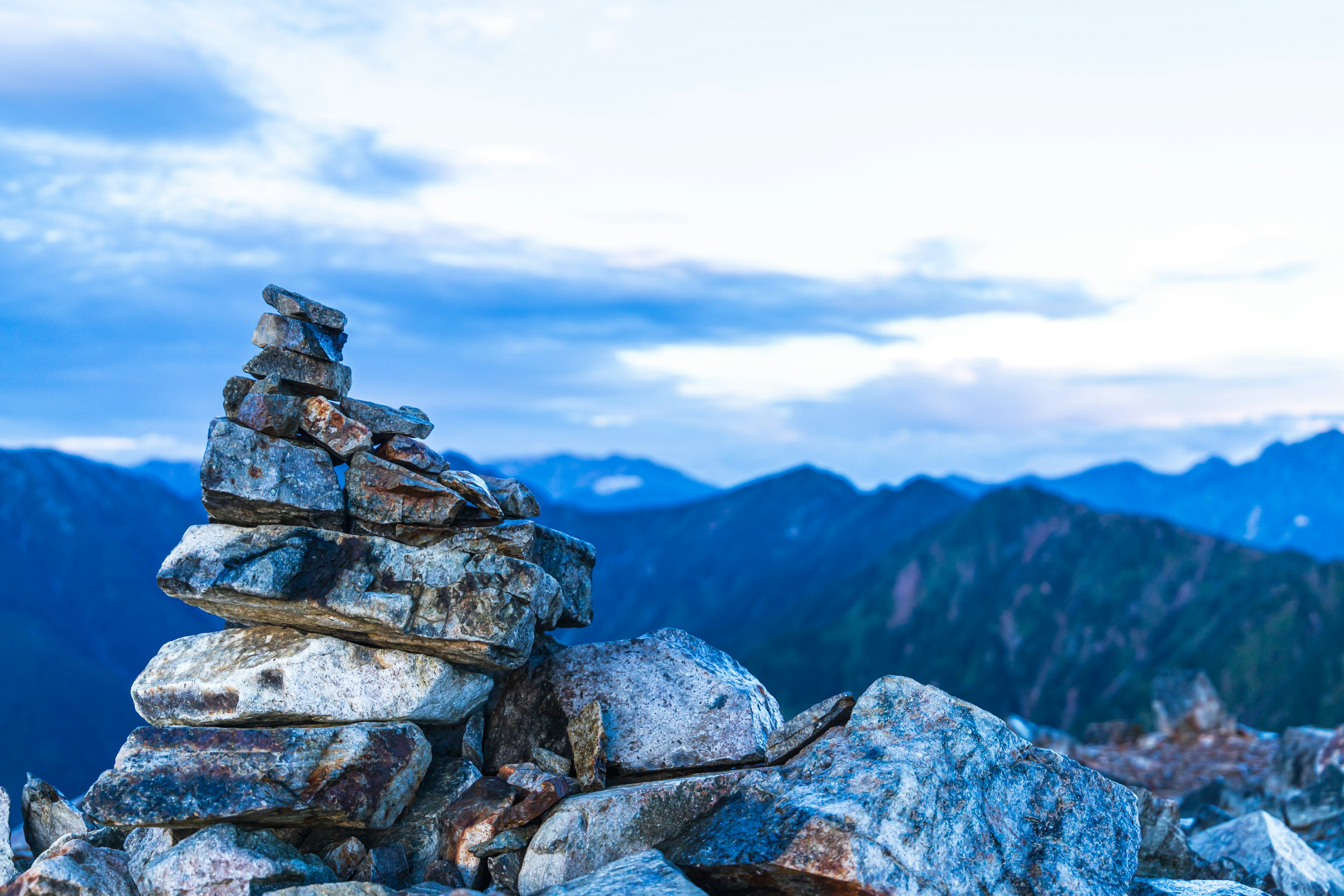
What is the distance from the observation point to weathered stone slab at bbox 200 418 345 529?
17312 millimetres

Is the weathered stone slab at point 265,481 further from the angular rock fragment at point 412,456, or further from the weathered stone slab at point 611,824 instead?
the weathered stone slab at point 611,824

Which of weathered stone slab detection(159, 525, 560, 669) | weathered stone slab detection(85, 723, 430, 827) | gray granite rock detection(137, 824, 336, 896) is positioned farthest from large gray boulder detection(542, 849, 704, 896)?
weathered stone slab detection(159, 525, 560, 669)

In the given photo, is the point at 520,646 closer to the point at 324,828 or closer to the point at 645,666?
the point at 645,666

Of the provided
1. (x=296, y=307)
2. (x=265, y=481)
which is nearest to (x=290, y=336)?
(x=296, y=307)

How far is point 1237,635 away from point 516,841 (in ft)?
684

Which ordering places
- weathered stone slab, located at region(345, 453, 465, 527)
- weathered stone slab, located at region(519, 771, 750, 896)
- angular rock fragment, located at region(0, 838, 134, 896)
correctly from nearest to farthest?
angular rock fragment, located at region(0, 838, 134, 896) → weathered stone slab, located at region(519, 771, 750, 896) → weathered stone slab, located at region(345, 453, 465, 527)

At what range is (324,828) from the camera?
53.2ft

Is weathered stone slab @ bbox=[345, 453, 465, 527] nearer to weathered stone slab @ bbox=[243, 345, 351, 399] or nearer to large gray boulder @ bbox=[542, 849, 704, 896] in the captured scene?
weathered stone slab @ bbox=[243, 345, 351, 399]

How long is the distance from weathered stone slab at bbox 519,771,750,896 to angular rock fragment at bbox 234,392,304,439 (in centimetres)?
798

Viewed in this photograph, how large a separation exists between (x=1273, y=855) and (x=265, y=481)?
805 inches

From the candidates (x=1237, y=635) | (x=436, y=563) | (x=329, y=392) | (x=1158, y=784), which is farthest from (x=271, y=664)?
(x=1237, y=635)

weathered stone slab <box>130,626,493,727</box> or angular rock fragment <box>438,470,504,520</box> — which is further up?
angular rock fragment <box>438,470,504,520</box>

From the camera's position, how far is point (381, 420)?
18625 mm

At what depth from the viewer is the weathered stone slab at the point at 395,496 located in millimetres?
17812
